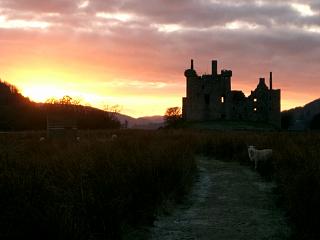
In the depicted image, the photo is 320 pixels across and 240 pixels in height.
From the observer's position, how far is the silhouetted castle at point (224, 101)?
6769 centimetres

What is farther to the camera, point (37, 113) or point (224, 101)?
point (224, 101)

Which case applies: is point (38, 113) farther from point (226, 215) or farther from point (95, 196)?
point (95, 196)

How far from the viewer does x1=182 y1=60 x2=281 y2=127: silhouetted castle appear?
67688mm

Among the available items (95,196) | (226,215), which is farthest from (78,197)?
(226,215)

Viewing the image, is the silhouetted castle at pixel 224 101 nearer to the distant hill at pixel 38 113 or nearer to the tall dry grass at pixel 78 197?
the distant hill at pixel 38 113

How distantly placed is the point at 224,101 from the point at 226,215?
6074 cm

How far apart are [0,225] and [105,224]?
4.52 ft

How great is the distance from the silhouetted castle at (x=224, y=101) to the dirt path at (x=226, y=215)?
55.9 metres

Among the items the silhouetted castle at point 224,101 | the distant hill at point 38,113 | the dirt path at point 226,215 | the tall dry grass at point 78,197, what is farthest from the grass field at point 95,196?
the silhouetted castle at point 224,101

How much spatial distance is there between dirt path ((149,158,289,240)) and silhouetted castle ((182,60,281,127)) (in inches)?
2199

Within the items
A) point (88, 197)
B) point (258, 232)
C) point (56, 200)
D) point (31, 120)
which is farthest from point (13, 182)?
point (31, 120)

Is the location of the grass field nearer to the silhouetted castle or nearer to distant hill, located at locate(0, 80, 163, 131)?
distant hill, located at locate(0, 80, 163, 131)

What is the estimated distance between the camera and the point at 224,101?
67875mm

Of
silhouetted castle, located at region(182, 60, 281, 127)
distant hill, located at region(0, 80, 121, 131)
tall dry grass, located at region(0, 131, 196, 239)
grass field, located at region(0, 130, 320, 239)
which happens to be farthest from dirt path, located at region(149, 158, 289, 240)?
silhouetted castle, located at region(182, 60, 281, 127)
